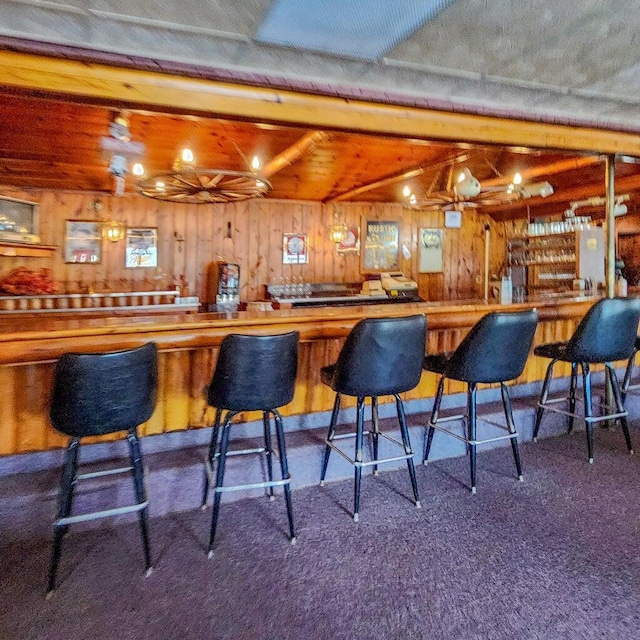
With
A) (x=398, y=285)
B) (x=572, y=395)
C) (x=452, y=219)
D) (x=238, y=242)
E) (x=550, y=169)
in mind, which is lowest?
(x=572, y=395)

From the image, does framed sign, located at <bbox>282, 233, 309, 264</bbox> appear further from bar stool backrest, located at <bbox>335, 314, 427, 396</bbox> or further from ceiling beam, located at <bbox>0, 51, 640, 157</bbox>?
bar stool backrest, located at <bbox>335, 314, 427, 396</bbox>

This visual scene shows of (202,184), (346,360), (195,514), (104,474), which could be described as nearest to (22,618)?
(104,474)

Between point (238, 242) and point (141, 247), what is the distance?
1.26 m

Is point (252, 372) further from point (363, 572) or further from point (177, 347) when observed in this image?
point (363, 572)

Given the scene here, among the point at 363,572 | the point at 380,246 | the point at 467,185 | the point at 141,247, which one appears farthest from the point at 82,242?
the point at 363,572

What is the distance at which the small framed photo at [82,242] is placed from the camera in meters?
5.73

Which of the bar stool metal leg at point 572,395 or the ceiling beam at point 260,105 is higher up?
the ceiling beam at point 260,105

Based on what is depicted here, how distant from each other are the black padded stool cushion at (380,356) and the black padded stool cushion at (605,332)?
1301mm

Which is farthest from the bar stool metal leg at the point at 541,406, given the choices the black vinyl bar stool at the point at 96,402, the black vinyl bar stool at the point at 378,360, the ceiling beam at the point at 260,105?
the black vinyl bar stool at the point at 96,402

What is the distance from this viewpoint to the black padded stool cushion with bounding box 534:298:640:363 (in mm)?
3094

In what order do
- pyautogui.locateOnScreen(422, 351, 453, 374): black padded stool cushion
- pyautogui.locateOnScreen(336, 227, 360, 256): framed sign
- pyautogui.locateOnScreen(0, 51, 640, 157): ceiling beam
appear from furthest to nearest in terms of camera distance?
pyautogui.locateOnScreen(336, 227, 360, 256): framed sign < pyautogui.locateOnScreen(422, 351, 453, 374): black padded stool cushion < pyautogui.locateOnScreen(0, 51, 640, 157): ceiling beam

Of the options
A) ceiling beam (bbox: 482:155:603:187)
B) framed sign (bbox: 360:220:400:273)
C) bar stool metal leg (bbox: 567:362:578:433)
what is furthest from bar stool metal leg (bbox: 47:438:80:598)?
framed sign (bbox: 360:220:400:273)

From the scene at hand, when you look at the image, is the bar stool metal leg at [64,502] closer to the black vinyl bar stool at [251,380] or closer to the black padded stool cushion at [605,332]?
the black vinyl bar stool at [251,380]

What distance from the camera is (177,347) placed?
2652 mm
